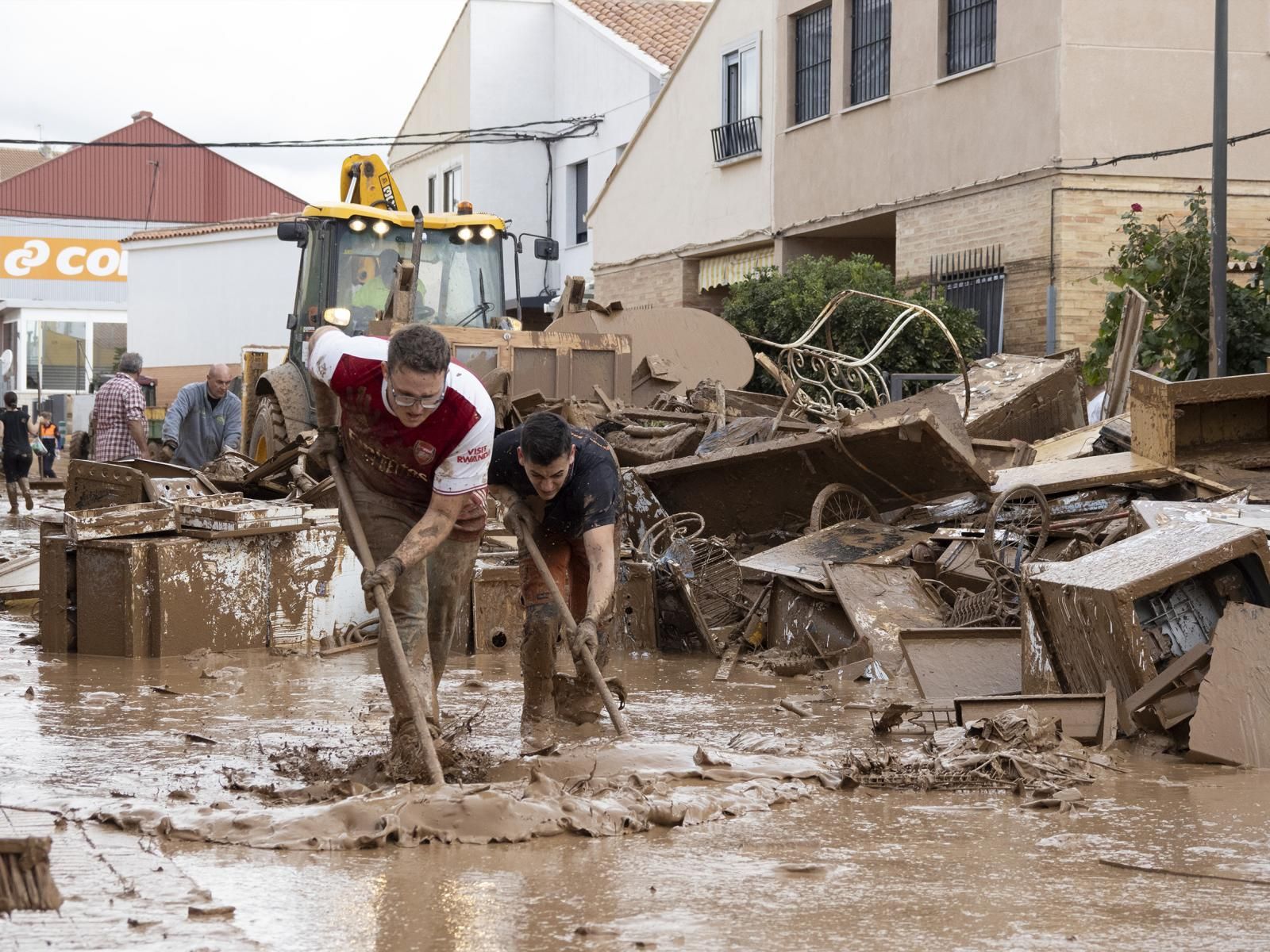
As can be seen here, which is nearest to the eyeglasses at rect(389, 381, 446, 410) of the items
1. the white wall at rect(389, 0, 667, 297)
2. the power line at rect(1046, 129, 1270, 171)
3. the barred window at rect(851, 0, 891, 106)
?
the power line at rect(1046, 129, 1270, 171)

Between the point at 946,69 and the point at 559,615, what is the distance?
13.2 meters

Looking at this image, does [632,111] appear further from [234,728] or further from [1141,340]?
[234,728]

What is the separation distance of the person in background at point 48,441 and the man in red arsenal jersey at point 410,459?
24.4m

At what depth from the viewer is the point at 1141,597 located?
6.30 metres

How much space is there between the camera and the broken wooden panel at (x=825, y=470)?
9.15 meters

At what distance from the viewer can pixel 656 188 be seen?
24.4 meters

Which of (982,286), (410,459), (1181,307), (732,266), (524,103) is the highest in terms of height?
(524,103)

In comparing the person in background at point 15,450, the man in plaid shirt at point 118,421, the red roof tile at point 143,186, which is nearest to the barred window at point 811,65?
the man in plaid shirt at point 118,421

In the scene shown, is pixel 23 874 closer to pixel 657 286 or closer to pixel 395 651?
pixel 395 651

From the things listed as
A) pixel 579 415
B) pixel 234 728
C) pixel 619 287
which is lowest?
pixel 234 728

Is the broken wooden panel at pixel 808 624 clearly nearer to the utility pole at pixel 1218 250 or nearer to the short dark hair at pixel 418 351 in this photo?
the short dark hair at pixel 418 351

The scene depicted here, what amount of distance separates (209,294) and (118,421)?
2268 centimetres

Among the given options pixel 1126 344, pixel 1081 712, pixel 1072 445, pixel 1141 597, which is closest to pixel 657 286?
pixel 1126 344

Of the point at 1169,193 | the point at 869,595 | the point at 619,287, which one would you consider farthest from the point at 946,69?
the point at 869,595
